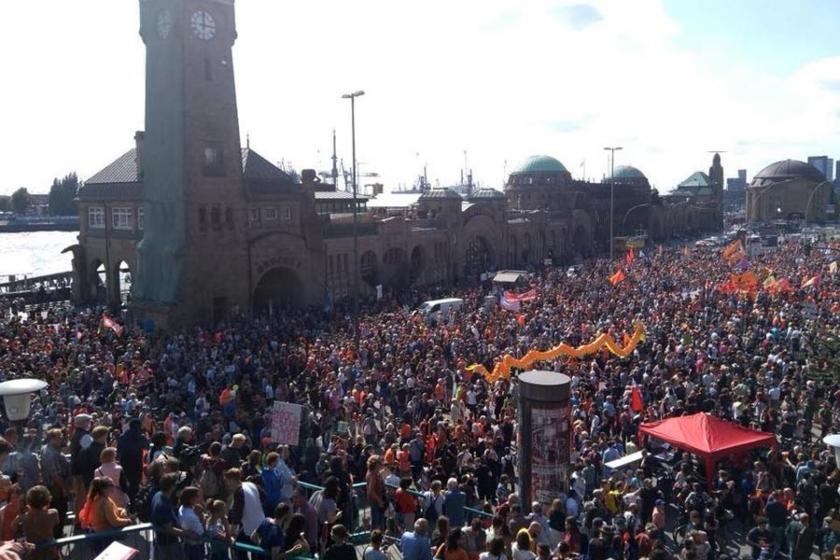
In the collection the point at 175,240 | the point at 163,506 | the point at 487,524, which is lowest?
the point at 487,524

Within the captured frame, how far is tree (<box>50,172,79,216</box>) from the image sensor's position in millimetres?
140875

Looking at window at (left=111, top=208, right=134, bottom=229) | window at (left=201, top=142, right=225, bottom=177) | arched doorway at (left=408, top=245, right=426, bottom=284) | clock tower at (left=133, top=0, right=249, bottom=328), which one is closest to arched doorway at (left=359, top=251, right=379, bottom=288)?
arched doorway at (left=408, top=245, right=426, bottom=284)

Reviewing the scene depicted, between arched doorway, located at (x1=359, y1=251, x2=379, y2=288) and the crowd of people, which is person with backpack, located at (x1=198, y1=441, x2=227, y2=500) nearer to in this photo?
the crowd of people

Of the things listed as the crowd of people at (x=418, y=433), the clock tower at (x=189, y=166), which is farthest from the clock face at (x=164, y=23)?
the crowd of people at (x=418, y=433)

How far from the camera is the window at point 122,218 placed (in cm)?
4044

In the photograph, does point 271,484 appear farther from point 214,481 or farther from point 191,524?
point 191,524

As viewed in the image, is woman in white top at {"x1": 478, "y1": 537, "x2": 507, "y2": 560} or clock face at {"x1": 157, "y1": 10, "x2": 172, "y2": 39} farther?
clock face at {"x1": 157, "y1": 10, "x2": 172, "y2": 39}

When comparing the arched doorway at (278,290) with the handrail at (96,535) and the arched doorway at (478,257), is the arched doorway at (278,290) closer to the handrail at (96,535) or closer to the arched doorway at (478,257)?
the arched doorway at (478,257)

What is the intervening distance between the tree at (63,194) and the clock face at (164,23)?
4536 inches

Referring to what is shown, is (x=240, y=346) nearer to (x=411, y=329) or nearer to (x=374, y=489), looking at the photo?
(x=411, y=329)

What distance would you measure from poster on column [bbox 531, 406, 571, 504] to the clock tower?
81.0ft

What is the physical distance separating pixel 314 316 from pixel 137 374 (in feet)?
45.1

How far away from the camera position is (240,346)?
28875 mm

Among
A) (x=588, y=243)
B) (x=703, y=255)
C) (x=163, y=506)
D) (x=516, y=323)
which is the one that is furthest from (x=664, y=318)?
(x=588, y=243)
